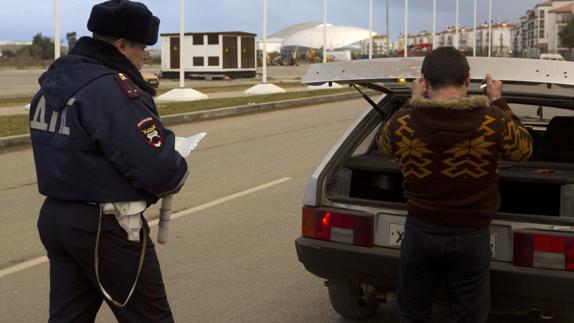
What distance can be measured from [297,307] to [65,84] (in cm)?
257

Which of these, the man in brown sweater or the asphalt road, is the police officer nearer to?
the man in brown sweater

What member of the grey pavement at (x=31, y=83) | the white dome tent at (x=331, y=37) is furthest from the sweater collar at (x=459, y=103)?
the white dome tent at (x=331, y=37)

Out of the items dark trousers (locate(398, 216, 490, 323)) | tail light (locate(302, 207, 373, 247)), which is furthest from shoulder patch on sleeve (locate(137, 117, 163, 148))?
tail light (locate(302, 207, 373, 247))

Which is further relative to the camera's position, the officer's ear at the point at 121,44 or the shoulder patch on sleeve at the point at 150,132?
the officer's ear at the point at 121,44

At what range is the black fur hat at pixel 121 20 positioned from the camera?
Answer: 268 centimetres

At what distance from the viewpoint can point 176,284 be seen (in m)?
5.21

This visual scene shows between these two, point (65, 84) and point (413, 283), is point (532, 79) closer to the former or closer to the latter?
→ point (413, 283)

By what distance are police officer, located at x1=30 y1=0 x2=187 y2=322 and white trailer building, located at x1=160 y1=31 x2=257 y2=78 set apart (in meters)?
37.9

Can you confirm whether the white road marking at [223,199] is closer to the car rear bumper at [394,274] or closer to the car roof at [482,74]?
the car rear bumper at [394,274]

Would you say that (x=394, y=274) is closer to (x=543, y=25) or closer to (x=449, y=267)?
(x=449, y=267)

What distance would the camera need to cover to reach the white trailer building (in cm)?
4059

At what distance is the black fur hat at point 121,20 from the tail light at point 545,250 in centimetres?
199

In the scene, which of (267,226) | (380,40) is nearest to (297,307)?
(267,226)

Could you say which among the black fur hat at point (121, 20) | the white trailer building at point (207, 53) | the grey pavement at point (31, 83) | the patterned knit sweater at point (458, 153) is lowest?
the patterned knit sweater at point (458, 153)
